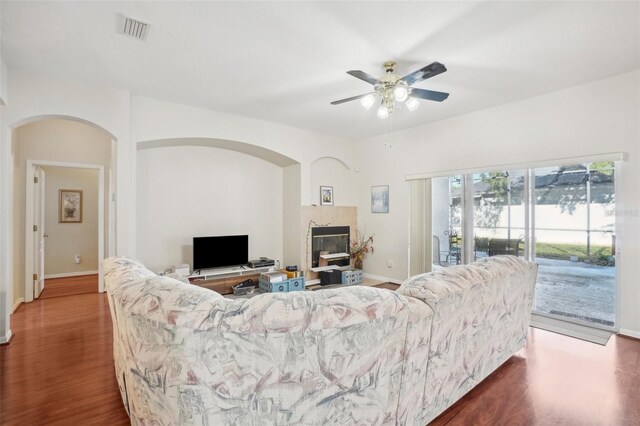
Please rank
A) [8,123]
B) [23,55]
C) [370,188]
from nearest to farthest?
[23,55] < [8,123] < [370,188]

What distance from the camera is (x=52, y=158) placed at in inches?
182

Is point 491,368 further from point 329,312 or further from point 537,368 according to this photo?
point 329,312

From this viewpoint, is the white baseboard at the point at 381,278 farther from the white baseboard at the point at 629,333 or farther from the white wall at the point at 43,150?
the white wall at the point at 43,150

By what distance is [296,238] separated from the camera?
5355 mm

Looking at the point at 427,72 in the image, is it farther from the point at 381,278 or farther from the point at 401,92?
the point at 381,278

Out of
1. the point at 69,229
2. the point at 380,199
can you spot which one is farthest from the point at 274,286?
the point at 69,229

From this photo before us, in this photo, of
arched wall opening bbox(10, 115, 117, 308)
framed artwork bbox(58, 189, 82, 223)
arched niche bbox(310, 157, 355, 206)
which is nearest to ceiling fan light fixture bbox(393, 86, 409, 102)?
arched niche bbox(310, 157, 355, 206)

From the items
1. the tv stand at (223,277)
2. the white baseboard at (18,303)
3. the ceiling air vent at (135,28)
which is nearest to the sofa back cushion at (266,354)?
the ceiling air vent at (135,28)

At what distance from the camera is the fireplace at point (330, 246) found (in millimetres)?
5496

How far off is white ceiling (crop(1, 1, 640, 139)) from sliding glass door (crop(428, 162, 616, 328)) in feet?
3.64

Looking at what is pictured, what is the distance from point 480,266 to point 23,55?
4.21 m

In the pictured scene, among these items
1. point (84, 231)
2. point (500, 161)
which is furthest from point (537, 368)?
point (84, 231)

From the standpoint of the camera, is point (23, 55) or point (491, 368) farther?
point (23, 55)

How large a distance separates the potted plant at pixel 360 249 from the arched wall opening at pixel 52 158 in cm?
387
